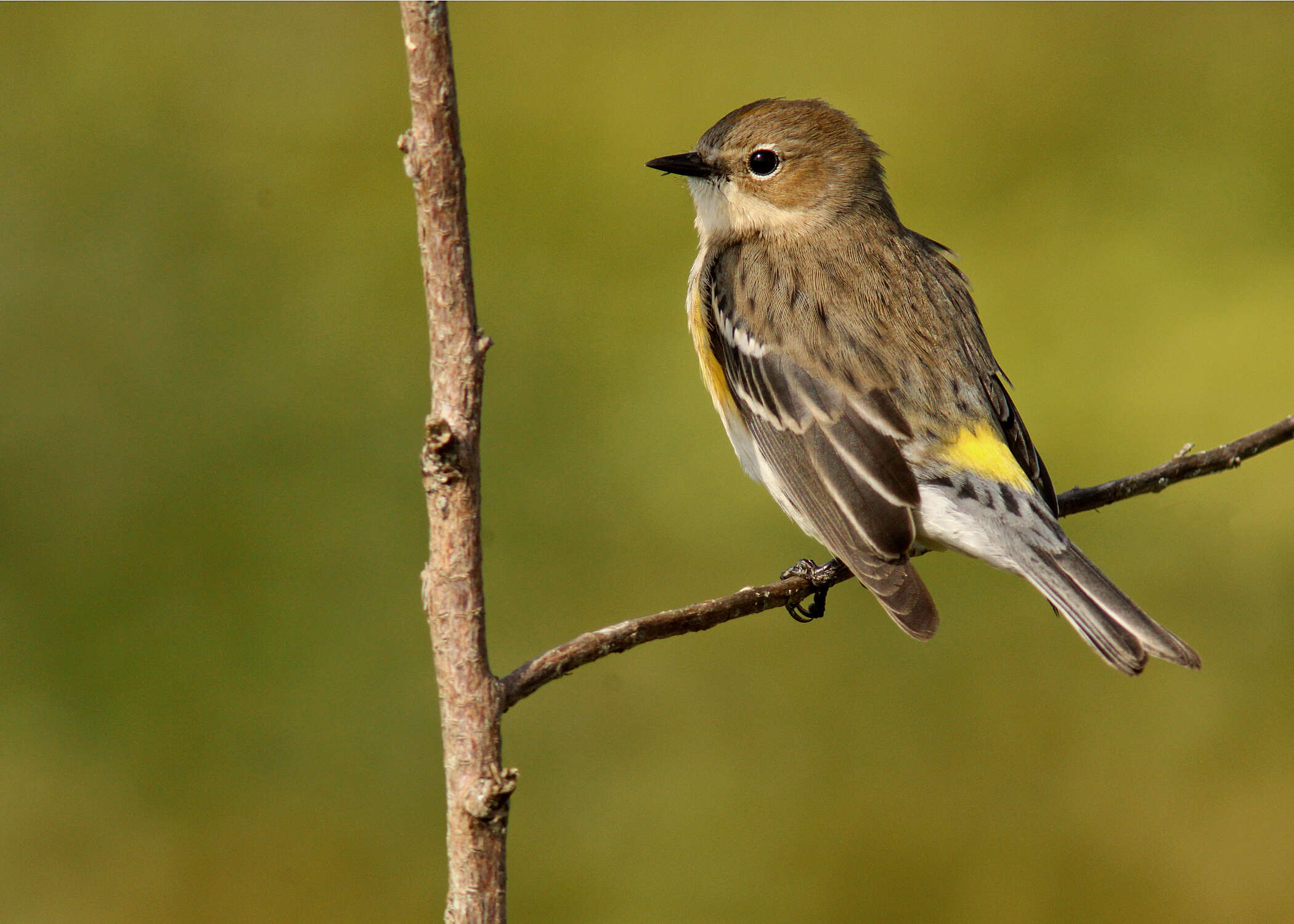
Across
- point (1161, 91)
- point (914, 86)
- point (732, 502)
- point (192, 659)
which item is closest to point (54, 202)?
point (192, 659)

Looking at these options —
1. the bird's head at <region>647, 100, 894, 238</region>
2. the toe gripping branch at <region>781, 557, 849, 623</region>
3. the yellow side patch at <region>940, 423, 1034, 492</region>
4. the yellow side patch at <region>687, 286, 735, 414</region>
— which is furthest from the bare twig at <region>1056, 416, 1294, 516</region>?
the bird's head at <region>647, 100, 894, 238</region>

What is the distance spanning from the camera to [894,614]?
10.7ft

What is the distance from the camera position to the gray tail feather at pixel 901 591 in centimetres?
320

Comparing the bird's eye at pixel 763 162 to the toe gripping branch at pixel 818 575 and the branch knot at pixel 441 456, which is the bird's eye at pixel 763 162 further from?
the branch knot at pixel 441 456

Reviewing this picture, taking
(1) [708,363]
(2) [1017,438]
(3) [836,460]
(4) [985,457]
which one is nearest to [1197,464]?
(4) [985,457]

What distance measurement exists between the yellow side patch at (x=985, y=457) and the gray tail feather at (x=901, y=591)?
44 cm

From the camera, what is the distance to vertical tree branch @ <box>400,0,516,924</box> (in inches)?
70.7

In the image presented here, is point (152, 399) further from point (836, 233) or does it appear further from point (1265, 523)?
point (1265, 523)

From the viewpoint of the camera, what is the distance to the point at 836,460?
3.69m

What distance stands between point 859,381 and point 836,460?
10.7 inches

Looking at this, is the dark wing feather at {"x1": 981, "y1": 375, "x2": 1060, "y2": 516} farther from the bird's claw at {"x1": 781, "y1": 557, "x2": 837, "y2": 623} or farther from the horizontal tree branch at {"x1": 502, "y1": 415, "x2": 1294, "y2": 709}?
the bird's claw at {"x1": 781, "y1": 557, "x2": 837, "y2": 623}

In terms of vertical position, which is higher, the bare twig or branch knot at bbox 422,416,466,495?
branch knot at bbox 422,416,466,495

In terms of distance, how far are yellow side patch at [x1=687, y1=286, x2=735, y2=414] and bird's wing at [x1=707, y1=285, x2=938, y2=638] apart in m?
0.04

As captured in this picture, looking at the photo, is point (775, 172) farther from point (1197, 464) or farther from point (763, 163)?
point (1197, 464)
